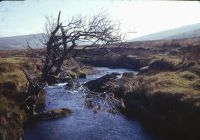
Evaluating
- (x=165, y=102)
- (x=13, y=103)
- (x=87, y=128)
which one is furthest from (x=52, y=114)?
(x=165, y=102)

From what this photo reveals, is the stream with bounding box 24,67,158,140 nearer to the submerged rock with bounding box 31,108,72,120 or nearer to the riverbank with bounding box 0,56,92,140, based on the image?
the submerged rock with bounding box 31,108,72,120

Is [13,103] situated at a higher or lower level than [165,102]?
higher

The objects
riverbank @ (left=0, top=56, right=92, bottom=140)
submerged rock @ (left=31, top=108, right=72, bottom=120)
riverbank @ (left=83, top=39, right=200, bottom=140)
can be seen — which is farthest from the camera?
submerged rock @ (left=31, top=108, right=72, bottom=120)

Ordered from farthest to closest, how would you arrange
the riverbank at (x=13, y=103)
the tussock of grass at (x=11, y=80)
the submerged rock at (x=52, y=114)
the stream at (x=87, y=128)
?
1. the submerged rock at (x=52, y=114)
2. the tussock of grass at (x=11, y=80)
3. the stream at (x=87, y=128)
4. the riverbank at (x=13, y=103)

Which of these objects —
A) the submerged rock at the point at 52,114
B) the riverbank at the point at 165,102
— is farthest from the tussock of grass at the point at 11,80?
the riverbank at the point at 165,102

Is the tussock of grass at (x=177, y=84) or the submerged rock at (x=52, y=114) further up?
the tussock of grass at (x=177, y=84)

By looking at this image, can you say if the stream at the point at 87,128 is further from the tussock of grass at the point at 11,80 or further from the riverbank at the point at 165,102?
the tussock of grass at the point at 11,80

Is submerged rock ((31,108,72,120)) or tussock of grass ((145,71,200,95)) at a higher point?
tussock of grass ((145,71,200,95))

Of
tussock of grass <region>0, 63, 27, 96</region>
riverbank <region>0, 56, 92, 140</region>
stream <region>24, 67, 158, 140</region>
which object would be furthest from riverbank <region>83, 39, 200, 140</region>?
tussock of grass <region>0, 63, 27, 96</region>

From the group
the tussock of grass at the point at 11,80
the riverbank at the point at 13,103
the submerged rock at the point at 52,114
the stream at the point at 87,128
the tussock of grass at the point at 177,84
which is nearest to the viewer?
the riverbank at the point at 13,103

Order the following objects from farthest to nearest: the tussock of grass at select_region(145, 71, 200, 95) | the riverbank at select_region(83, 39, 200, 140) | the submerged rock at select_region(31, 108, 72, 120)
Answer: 1. the submerged rock at select_region(31, 108, 72, 120)
2. the tussock of grass at select_region(145, 71, 200, 95)
3. the riverbank at select_region(83, 39, 200, 140)

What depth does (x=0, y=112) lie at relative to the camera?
2916cm

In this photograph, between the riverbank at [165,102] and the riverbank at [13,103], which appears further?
the riverbank at [165,102]

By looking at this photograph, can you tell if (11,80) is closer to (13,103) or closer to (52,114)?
(52,114)
